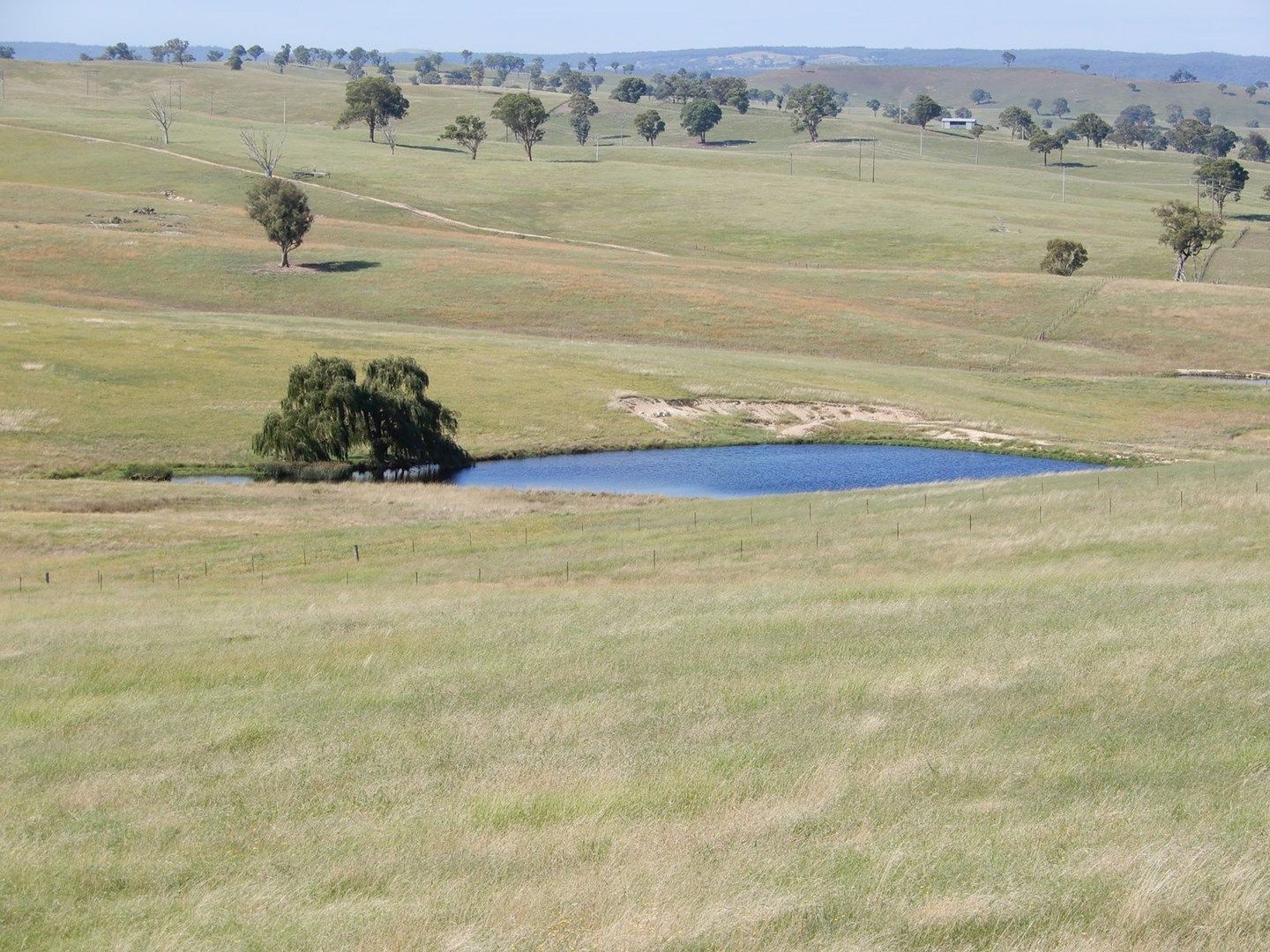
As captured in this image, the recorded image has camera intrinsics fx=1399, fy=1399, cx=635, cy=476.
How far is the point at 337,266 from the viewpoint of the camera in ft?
382

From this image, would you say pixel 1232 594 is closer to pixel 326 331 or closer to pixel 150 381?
pixel 150 381

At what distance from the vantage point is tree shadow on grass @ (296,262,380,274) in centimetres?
11481

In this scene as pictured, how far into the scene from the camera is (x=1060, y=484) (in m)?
47.9

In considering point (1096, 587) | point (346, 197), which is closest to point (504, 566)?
point (1096, 587)

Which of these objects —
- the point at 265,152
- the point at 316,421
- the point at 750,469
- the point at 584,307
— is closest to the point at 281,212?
the point at 584,307

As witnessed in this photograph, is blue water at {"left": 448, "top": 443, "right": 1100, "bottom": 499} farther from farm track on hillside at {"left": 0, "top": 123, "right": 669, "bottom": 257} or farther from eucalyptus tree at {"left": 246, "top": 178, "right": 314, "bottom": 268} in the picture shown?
farm track on hillside at {"left": 0, "top": 123, "right": 669, "bottom": 257}

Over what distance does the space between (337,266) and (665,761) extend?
106 metres

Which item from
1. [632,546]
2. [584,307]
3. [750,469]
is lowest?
[750,469]

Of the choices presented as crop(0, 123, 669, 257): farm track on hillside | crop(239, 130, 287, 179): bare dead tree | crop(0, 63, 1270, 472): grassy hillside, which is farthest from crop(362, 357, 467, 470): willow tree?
crop(239, 130, 287, 179): bare dead tree

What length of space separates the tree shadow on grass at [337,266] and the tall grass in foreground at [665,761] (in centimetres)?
8403

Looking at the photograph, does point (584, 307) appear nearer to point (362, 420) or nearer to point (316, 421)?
point (362, 420)

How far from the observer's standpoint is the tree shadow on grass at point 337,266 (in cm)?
11481

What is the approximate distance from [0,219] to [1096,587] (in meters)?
125

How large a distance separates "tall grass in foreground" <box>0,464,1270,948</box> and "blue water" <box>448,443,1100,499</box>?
91.1 ft
